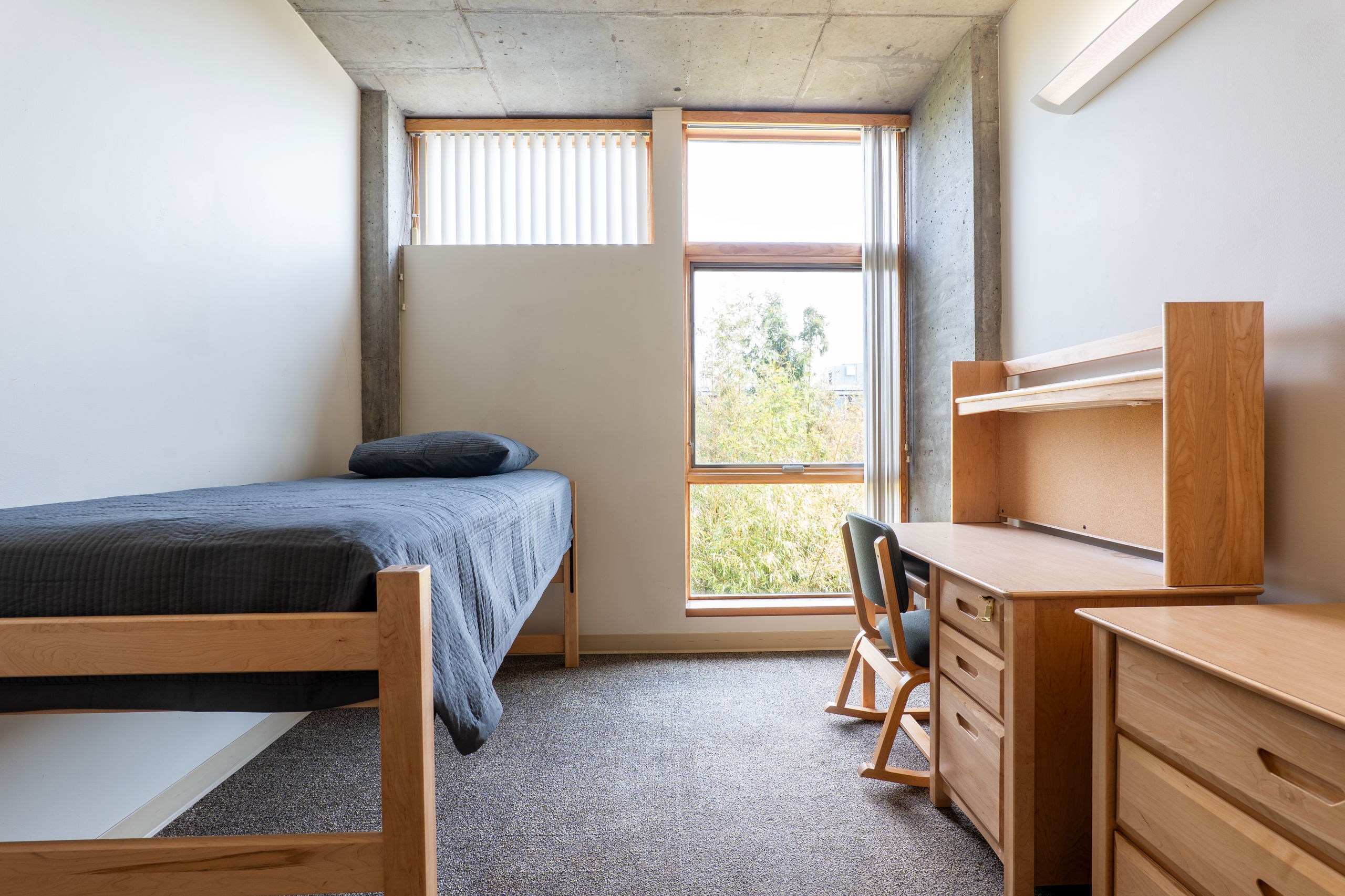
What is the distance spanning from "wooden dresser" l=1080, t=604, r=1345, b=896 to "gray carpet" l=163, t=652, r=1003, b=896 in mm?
537

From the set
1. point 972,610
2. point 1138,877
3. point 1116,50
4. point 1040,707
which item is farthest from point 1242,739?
point 1116,50

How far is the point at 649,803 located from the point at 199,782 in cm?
130

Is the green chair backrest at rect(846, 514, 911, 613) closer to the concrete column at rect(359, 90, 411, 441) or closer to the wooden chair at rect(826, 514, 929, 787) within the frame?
the wooden chair at rect(826, 514, 929, 787)

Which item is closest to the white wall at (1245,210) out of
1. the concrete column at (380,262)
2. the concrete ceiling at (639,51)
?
the concrete ceiling at (639,51)

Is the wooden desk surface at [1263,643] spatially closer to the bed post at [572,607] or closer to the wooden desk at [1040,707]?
the wooden desk at [1040,707]

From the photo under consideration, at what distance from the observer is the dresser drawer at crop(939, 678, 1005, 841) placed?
1467 mm

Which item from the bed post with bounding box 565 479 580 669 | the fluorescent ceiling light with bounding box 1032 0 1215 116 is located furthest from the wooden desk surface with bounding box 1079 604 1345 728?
the bed post with bounding box 565 479 580 669

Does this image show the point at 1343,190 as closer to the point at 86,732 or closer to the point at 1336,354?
the point at 1336,354

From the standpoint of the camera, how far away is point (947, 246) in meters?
2.88

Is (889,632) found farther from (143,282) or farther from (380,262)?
(380,262)

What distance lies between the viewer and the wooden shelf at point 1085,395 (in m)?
1.54

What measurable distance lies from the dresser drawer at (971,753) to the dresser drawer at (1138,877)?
0.91ft

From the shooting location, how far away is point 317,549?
977mm

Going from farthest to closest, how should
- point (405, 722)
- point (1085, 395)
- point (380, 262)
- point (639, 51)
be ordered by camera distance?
point (380, 262)
point (639, 51)
point (1085, 395)
point (405, 722)
